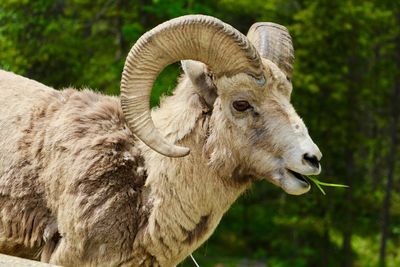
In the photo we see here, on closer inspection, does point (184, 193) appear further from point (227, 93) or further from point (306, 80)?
point (306, 80)

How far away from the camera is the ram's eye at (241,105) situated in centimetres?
805

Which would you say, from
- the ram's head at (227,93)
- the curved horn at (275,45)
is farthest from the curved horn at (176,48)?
the curved horn at (275,45)

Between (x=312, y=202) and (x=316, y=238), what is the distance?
2.23 meters

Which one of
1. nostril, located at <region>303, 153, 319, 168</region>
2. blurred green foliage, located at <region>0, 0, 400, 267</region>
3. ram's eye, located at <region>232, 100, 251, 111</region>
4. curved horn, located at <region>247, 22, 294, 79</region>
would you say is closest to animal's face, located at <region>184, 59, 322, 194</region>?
ram's eye, located at <region>232, 100, 251, 111</region>

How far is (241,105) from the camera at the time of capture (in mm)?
8055

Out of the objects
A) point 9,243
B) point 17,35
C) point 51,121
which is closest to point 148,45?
point 51,121

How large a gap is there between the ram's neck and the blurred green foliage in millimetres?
8874

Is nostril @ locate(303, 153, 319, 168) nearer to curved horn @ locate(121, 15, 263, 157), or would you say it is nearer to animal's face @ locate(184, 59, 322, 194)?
animal's face @ locate(184, 59, 322, 194)

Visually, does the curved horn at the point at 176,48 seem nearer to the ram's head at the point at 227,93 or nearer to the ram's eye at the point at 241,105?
the ram's head at the point at 227,93

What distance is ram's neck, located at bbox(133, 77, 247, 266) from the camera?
8.16 metres

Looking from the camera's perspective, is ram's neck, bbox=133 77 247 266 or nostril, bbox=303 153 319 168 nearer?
nostril, bbox=303 153 319 168

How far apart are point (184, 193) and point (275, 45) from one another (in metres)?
1.69

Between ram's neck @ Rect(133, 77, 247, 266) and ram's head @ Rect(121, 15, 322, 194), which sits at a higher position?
ram's head @ Rect(121, 15, 322, 194)

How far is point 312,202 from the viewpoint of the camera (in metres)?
22.7
